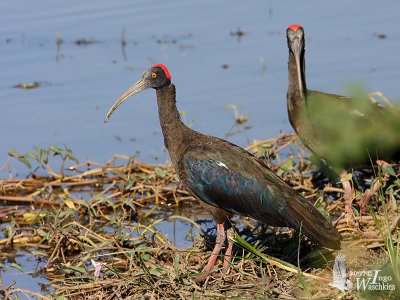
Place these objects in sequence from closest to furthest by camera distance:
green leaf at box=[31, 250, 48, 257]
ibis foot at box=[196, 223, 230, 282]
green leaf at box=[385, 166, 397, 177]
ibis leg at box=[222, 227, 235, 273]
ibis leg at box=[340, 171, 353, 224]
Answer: ibis foot at box=[196, 223, 230, 282] < ibis leg at box=[222, 227, 235, 273] < green leaf at box=[31, 250, 48, 257] < green leaf at box=[385, 166, 397, 177] < ibis leg at box=[340, 171, 353, 224]

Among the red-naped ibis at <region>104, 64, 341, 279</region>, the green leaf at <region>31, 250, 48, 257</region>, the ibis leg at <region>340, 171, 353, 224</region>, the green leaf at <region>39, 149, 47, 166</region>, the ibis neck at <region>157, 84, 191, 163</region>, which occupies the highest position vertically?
the ibis neck at <region>157, 84, 191, 163</region>

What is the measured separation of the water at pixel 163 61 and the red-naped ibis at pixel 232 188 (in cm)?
154

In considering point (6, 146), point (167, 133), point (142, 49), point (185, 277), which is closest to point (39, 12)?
point (142, 49)

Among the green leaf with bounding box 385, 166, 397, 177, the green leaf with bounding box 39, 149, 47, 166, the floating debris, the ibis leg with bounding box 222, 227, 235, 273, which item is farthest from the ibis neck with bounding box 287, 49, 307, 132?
the floating debris

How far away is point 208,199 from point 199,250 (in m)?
0.48

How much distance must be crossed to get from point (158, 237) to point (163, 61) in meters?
6.32

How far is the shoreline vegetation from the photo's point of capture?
677cm

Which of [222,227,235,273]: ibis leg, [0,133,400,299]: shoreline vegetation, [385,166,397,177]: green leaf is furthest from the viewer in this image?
[385,166,397,177]: green leaf

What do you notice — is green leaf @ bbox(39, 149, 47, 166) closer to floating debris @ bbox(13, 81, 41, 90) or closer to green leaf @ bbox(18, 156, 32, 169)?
green leaf @ bbox(18, 156, 32, 169)

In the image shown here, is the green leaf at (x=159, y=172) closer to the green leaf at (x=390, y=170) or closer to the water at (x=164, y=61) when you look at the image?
the water at (x=164, y=61)

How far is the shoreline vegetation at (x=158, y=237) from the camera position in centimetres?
677

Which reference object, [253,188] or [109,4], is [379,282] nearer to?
[253,188]

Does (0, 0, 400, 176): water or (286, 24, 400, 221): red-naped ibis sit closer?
(286, 24, 400, 221): red-naped ibis

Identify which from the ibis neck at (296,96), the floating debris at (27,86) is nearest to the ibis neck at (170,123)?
the ibis neck at (296,96)
